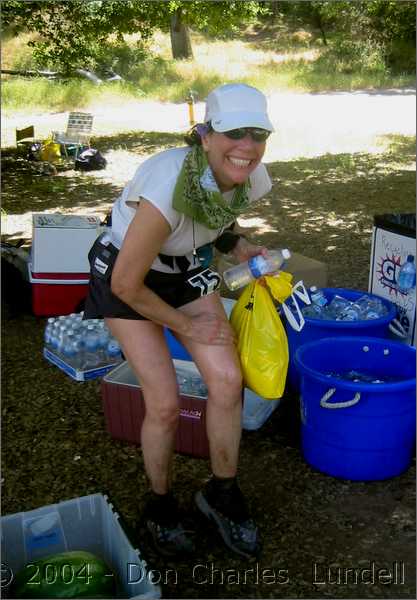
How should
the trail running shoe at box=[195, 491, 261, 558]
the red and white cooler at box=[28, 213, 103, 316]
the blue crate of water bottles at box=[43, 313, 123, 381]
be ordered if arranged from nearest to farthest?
1. the trail running shoe at box=[195, 491, 261, 558]
2. the blue crate of water bottles at box=[43, 313, 123, 381]
3. the red and white cooler at box=[28, 213, 103, 316]

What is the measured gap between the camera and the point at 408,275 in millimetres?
3480

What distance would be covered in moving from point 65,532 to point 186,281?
958mm

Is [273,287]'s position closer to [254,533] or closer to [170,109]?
[254,533]

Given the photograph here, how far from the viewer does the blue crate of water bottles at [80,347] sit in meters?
4.05

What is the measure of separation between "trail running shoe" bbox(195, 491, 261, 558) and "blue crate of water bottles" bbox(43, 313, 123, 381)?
1.59 m

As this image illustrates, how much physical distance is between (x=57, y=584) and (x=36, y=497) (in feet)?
3.08

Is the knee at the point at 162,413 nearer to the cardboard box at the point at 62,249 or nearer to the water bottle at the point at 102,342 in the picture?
the water bottle at the point at 102,342

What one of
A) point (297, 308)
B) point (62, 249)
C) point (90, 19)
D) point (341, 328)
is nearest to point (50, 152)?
point (90, 19)

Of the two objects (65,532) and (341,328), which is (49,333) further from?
(65,532)

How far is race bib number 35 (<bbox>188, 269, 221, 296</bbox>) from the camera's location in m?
2.45

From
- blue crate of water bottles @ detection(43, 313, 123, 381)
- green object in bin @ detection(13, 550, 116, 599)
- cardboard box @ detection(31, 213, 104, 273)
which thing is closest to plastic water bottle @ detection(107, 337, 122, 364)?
blue crate of water bottles @ detection(43, 313, 123, 381)

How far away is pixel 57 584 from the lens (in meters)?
2.06

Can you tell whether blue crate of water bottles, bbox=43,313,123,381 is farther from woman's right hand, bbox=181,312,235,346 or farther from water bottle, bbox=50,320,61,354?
woman's right hand, bbox=181,312,235,346

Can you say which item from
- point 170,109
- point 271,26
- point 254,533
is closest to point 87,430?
point 254,533
